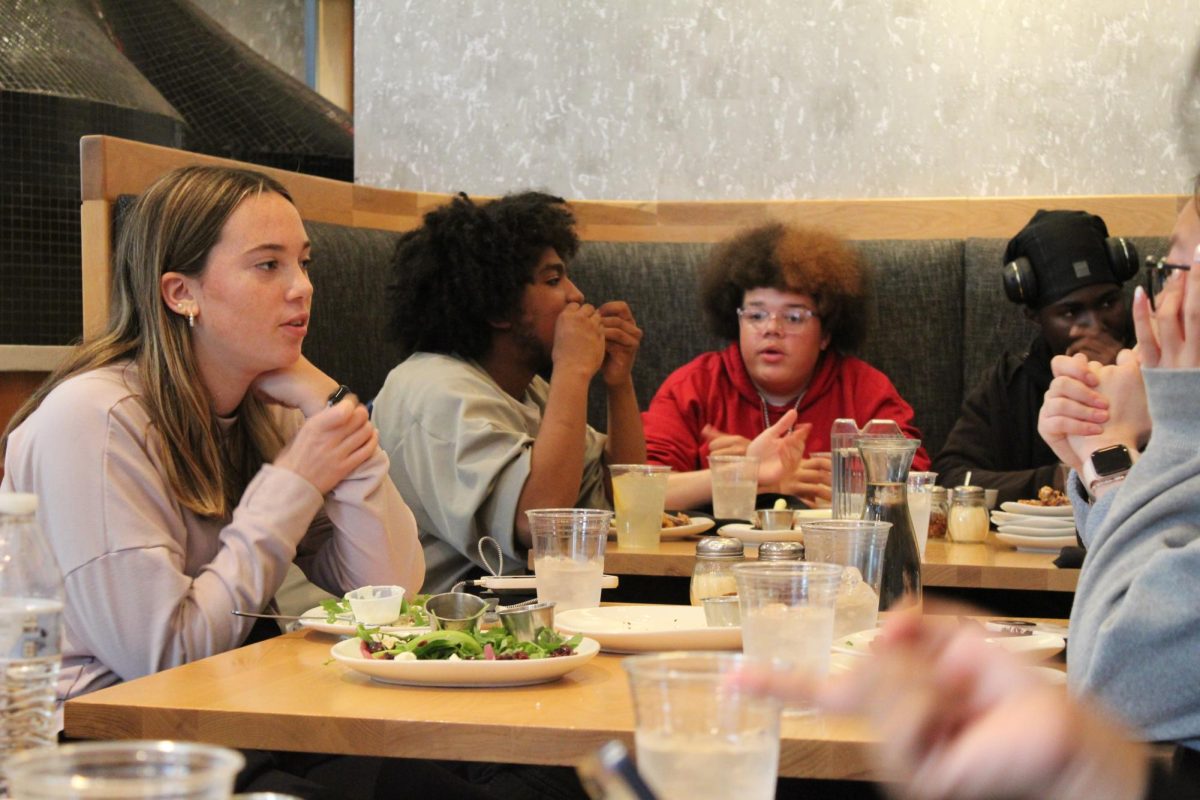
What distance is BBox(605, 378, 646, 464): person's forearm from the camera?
11.3 ft

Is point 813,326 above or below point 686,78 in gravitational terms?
below

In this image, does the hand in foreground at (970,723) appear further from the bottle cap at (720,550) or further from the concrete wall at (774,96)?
the concrete wall at (774,96)

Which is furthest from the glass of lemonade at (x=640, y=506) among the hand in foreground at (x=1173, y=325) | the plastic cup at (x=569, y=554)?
the hand in foreground at (x=1173, y=325)

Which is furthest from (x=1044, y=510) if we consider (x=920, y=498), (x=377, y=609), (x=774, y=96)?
(x=774, y=96)

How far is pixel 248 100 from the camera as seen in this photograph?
4.69 m

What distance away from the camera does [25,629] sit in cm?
99

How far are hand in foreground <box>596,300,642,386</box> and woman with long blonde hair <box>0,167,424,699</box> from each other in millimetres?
1200

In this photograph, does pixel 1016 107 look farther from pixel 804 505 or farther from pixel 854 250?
pixel 804 505

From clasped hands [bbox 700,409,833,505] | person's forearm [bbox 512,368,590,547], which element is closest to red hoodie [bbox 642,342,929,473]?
clasped hands [bbox 700,409,833,505]

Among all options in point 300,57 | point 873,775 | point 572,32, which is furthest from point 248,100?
point 873,775

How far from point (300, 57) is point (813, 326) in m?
2.60

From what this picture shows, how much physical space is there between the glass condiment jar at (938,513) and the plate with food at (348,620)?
1383mm

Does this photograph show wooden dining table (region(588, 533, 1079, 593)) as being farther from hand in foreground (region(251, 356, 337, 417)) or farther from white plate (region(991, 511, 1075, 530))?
hand in foreground (region(251, 356, 337, 417))

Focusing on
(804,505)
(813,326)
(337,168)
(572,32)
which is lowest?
(804,505)
